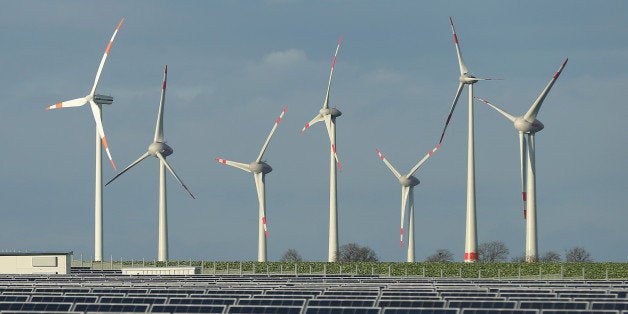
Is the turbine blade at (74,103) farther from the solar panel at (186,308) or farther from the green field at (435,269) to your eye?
the solar panel at (186,308)

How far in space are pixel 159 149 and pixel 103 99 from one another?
38.3 ft

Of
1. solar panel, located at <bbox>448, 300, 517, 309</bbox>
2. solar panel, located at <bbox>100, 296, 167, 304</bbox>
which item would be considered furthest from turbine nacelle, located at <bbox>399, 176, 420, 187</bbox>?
solar panel, located at <bbox>448, 300, 517, 309</bbox>

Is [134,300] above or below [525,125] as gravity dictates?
below

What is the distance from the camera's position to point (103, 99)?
648 feet

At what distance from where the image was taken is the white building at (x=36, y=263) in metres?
159

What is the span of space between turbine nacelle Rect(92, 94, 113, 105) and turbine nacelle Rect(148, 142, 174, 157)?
31.6 ft

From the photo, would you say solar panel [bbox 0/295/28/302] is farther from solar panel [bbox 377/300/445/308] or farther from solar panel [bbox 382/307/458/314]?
solar panel [bbox 382/307/458/314]

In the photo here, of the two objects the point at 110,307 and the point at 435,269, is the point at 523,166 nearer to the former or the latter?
the point at 435,269

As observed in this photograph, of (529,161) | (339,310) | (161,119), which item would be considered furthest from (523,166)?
(339,310)

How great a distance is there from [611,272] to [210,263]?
63394 millimetres

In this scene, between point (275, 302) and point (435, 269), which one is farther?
point (435, 269)

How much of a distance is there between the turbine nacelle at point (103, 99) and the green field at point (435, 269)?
84.9 ft

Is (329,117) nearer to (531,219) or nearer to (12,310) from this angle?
(531,219)

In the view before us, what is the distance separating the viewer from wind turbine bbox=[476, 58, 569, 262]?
16062 centimetres
